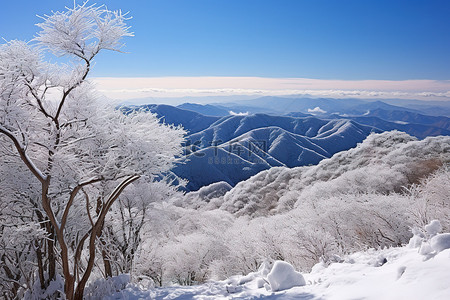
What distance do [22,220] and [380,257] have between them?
1104 cm

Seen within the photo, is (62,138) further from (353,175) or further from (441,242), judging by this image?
(353,175)

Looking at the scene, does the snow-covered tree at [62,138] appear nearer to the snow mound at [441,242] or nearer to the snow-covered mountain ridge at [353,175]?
the snow mound at [441,242]

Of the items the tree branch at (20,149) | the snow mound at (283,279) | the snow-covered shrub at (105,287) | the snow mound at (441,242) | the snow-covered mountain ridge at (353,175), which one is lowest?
the snow-covered mountain ridge at (353,175)

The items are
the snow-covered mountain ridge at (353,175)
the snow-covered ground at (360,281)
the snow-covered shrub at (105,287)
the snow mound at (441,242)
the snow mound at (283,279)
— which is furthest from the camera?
the snow-covered mountain ridge at (353,175)

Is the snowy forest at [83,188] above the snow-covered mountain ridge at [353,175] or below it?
above

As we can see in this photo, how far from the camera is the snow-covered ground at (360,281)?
4.11 meters

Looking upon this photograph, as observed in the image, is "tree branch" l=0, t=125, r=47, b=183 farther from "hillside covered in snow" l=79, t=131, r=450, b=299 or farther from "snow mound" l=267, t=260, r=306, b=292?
"snow mound" l=267, t=260, r=306, b=292

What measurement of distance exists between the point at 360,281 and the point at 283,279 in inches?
74.3

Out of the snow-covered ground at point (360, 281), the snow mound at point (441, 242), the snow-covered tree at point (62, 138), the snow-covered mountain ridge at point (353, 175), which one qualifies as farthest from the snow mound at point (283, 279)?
the snow-covered mountain ridge at point (353, 175)

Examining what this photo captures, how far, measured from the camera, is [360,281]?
5.14 m

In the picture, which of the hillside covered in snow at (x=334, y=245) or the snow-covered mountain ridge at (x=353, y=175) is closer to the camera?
the hillside covered in snow at (x=334, y=245)

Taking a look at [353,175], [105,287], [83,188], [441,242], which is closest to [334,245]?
[441,242]

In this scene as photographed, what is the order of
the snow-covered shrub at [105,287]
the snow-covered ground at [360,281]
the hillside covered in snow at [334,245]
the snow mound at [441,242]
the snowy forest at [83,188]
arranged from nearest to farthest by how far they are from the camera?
the snow-covered ground at [360,281]
the snow mound at [441,242]
the hillside covered in snow at [334,245]
the snowy forest at [83,188]
the snow-covered shrub at [105,287]

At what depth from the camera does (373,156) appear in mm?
44125
